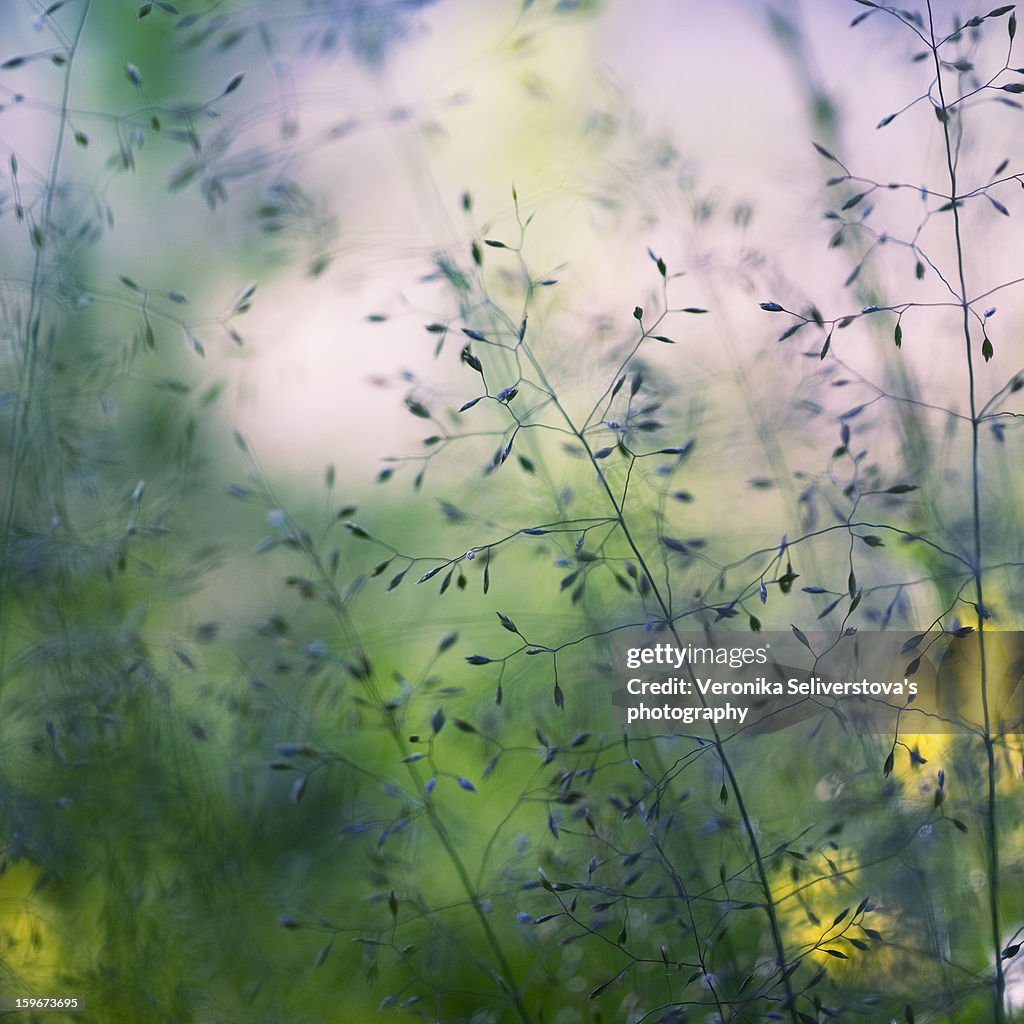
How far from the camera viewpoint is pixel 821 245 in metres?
1.03

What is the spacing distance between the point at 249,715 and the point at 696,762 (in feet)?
1.59

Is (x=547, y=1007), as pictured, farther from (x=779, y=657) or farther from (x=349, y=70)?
(x=349, y=70)

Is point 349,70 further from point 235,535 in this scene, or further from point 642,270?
point 235,535

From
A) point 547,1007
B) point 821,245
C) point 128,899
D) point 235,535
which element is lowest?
point 547,1007

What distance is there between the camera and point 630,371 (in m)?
1.03

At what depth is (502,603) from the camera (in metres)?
1.03

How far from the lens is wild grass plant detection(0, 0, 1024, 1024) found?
1.00 m

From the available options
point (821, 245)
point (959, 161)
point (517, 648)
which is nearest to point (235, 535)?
point (517, 648)

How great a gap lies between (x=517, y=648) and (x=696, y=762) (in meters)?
0.22

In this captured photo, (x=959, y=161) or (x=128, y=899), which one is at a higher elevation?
(x=959, y=161)

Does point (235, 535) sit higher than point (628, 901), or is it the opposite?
point (235, 535)

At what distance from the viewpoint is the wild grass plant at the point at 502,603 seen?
100cm

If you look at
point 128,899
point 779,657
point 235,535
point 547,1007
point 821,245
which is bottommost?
point 547,1007

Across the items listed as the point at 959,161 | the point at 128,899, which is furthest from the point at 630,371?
the point at 128,899
